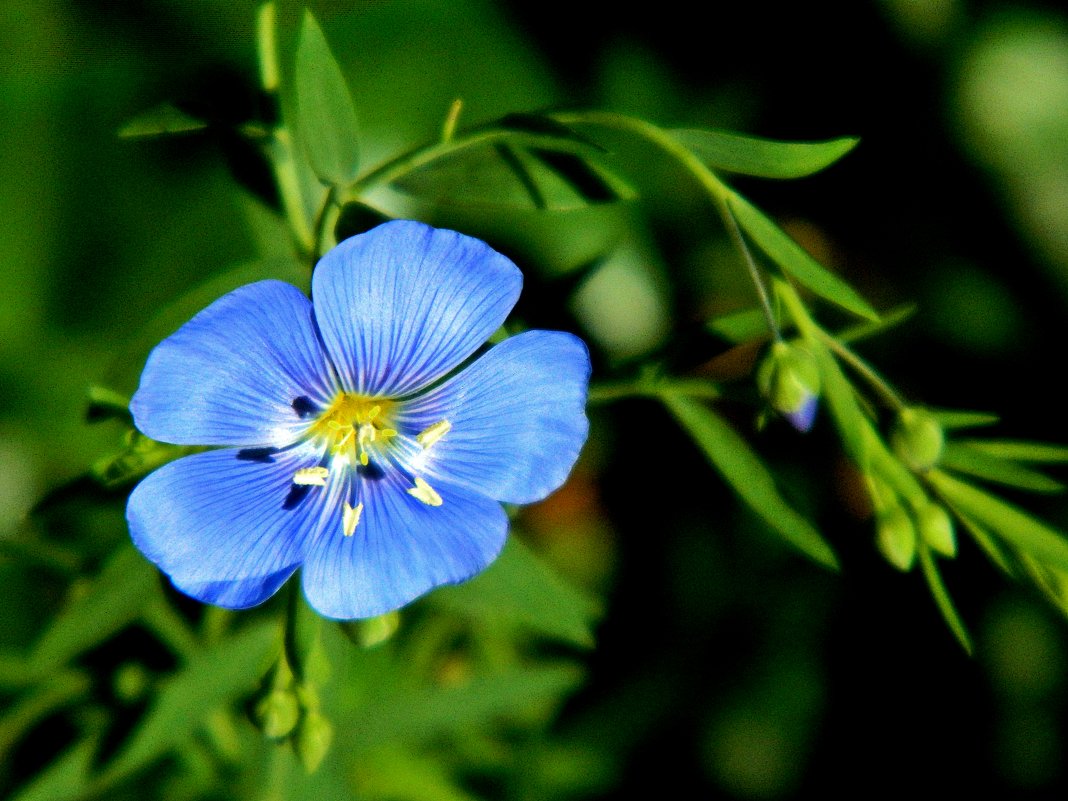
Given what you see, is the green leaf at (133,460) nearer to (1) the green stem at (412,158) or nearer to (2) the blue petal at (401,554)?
(2) the blue petal at (401,554)

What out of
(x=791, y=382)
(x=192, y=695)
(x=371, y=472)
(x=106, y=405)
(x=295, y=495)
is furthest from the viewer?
(x=192, y=695)

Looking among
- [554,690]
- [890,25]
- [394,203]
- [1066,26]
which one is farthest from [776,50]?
[554,690]

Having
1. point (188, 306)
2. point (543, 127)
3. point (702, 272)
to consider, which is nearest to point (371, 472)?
point (188, 306)

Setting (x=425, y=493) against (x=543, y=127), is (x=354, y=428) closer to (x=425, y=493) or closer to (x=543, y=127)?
(x=425, y=493)

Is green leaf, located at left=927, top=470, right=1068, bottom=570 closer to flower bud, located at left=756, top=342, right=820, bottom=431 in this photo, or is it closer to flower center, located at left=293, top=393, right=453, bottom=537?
flower bud, located at left=756, top=342, right=820, bottom=431

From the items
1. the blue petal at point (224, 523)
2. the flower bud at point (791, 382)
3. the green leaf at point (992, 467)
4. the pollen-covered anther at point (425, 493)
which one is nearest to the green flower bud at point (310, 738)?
the blue petal at point (224, 523)

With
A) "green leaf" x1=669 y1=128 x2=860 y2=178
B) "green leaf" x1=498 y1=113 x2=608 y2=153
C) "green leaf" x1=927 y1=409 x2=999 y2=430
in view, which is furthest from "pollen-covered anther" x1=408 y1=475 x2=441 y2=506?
"green leaf" x1=927 y1=409 x2=999 y2=430
